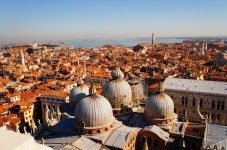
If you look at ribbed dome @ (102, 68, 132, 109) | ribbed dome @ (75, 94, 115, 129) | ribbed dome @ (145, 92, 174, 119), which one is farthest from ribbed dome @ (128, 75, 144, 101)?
ribbed dome @ (75, 94, 115, 129)

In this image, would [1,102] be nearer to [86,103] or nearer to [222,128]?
[86,103]

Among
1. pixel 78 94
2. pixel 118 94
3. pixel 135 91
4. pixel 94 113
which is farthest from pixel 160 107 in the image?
pixel 78 94

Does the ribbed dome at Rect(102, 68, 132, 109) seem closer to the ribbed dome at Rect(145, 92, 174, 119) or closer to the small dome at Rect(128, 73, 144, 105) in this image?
the small dome at Rect(128, 73, 144, 105)

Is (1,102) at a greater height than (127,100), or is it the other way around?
(127,100)

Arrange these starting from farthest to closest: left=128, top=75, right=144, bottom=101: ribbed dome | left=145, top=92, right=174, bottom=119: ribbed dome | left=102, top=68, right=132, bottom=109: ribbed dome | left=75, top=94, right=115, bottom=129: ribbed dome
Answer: left=128, top=75, right=144, bottom=101: ribbed dome, left=102, top=68, right=132, bottom=109: ribbed dome, left=145, top=92, right=174, bottom=119: ribbed dome, left=75, top=94, right=115, bottom=129: ribbed dome

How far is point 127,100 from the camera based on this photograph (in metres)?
24.7

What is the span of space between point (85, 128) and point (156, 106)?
7.15 metres

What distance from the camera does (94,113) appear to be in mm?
19906

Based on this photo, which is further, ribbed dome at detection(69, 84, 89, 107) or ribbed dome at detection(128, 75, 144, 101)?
A: ribbed dome at detection(128, 75, 144, 101)

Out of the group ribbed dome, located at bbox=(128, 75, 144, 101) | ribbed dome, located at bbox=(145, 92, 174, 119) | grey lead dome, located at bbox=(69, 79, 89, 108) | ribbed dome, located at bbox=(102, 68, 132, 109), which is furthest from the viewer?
ribbed dome, located at bbox=(128, 75, 144, 101)

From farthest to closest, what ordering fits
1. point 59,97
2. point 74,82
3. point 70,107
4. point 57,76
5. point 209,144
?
point 57,76 → point 74,82 → point 59,97 → point 70,107 → point 209,144

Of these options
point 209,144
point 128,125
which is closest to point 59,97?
point 128,125

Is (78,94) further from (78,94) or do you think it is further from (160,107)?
(160,107)

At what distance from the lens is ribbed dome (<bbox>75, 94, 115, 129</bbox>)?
19906 mm
